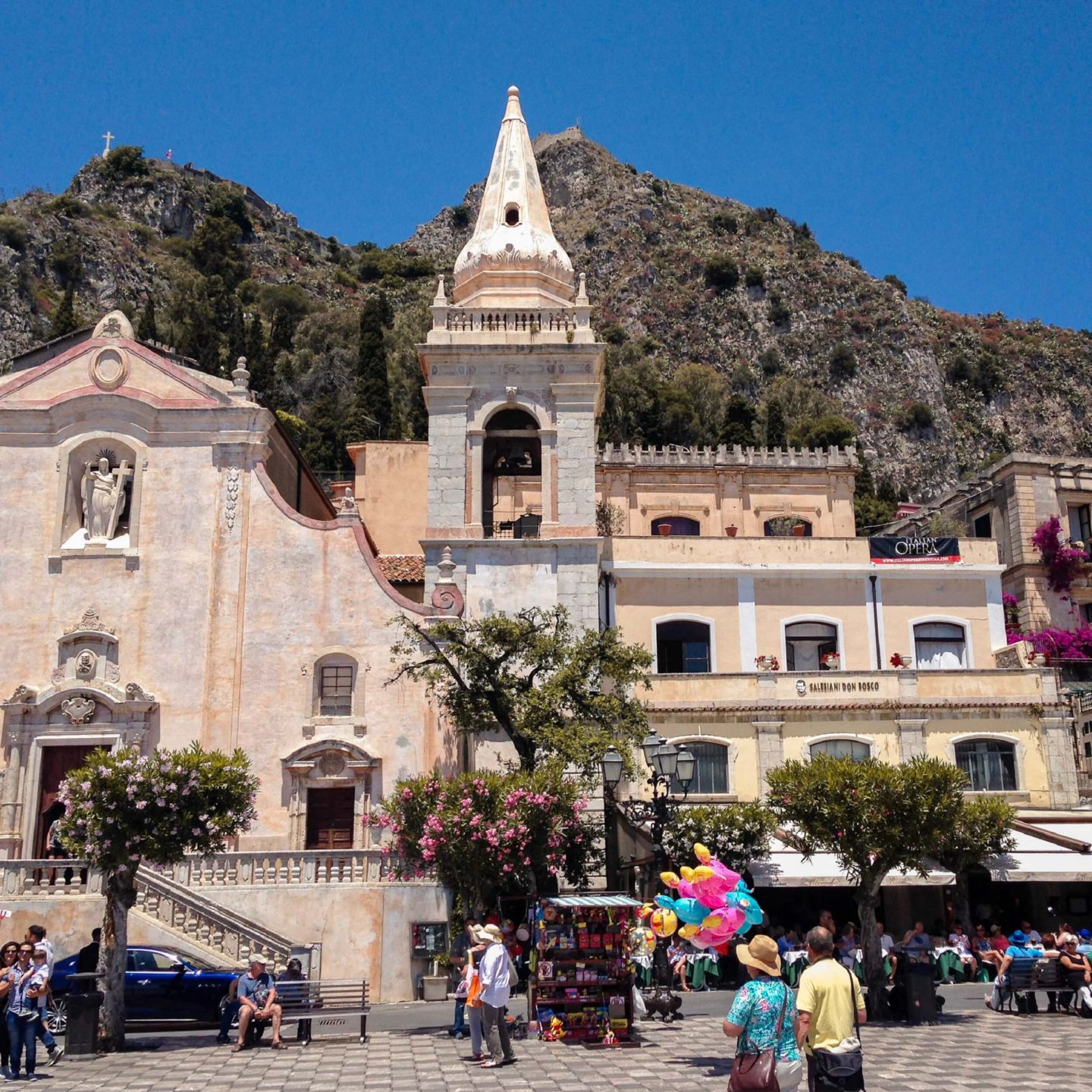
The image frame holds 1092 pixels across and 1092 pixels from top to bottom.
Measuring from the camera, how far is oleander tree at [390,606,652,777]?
26.1m

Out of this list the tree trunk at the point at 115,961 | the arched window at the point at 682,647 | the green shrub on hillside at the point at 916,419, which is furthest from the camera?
the green shrub on hillside at the point at 916,419

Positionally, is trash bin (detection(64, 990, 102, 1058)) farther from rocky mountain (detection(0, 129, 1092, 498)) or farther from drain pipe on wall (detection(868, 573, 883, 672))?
rocky mountain (detection(0, 129, 1092, 498))

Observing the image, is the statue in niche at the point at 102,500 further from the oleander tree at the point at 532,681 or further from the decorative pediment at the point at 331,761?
the oleander tree at the point at 532,681

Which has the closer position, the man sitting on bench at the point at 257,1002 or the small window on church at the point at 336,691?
the man sitting on bench at the point at 257,1002

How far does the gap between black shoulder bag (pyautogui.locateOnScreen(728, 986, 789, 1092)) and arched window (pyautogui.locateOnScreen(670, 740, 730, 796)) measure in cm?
2390

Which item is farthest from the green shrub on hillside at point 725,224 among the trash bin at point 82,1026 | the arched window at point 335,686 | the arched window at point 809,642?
the trash bin at point 82,1026

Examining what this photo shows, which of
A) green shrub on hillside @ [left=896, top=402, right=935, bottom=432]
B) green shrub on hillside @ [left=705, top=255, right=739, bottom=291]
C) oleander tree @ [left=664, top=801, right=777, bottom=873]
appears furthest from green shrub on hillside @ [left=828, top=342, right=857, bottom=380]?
oleander tree @ [left=664, top=801, right=777, bottom=873]

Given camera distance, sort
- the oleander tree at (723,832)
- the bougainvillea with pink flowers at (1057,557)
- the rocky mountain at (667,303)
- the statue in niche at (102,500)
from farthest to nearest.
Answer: the rocky mountain at (667,303), the bougainvillea with pink flowers at (1057,557), the statue in niche at (102,500), the oleander tree at (723,832)

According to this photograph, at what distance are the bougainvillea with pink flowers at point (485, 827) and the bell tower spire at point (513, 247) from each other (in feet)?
48.8

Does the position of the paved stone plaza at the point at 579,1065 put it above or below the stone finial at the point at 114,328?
below

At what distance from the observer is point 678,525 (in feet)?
169

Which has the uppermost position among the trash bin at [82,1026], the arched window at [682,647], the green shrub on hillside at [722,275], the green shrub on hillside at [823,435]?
the green shrub on hillside at [722,275]

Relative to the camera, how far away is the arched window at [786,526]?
51844 millimetres

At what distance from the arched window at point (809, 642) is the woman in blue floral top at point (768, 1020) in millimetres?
27941
